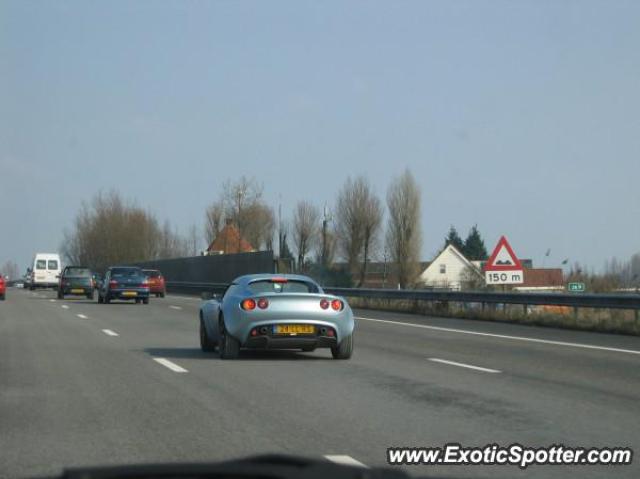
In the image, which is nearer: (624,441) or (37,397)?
(624,441)

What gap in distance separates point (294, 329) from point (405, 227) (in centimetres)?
7034

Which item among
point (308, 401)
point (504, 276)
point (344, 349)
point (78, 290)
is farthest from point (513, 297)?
point (78, 290)

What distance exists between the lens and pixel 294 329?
48.0 ft

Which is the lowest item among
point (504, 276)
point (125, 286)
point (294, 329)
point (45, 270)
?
point (294, 329)

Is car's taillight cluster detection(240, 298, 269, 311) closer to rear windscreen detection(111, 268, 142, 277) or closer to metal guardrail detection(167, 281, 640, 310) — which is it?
metal guardrail detection(167, 281, 640, 310)

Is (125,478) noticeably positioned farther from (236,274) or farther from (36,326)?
(236,274)

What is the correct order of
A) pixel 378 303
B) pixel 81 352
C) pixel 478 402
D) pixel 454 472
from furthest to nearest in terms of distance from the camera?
pixel 378 303 → pixel 81 352 → pixel 478 402 → pixel 454 472

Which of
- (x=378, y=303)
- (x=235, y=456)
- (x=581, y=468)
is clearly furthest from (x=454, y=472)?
(x=378, y=303)

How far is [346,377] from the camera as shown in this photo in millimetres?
12688

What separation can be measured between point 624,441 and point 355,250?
8140 centimetres

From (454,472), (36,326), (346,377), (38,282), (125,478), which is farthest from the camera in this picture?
(38,282)

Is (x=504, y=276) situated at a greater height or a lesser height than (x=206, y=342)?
greater

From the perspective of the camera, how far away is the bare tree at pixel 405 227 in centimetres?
8344

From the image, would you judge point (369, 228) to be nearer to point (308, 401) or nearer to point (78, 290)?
point (78, 290)
